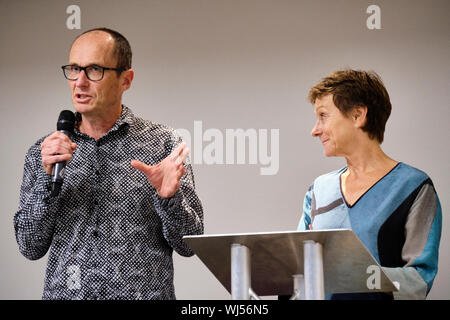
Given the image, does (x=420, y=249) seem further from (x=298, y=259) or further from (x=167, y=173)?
(x=167, y=173)

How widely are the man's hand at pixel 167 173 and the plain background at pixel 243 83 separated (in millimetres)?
1595

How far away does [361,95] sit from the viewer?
2.42 m

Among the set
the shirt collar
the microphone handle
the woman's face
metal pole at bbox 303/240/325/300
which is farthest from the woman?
the microphone handle

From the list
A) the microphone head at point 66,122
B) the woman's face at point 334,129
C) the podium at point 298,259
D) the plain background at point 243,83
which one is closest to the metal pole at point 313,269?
the podium at point 298,259

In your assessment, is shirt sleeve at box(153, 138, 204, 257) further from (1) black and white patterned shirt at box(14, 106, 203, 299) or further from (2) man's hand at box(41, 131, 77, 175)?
(2) man's hand at box(41, 131, 77, 175)

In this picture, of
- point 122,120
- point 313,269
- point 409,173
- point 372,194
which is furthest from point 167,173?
point 409,173

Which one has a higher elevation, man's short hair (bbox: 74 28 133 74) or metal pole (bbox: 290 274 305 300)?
man's short hair (bbox: 74 28 133 74)

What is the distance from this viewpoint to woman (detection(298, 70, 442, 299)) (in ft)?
6.84

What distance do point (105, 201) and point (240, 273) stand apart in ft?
2.45

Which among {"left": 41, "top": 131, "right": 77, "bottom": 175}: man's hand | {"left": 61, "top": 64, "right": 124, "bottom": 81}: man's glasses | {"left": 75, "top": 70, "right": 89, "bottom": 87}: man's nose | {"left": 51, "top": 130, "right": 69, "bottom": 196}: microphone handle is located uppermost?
{"left": 61, "top": 64, "right": 124, "bottom": 81}: man's glasses

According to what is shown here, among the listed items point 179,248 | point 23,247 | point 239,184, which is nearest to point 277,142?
point 239,184

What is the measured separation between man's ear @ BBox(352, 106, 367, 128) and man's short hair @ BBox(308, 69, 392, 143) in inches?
0.5

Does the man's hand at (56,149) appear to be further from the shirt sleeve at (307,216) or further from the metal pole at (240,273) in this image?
the shirt sleeve at (307,216)

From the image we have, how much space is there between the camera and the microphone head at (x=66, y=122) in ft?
7.11
